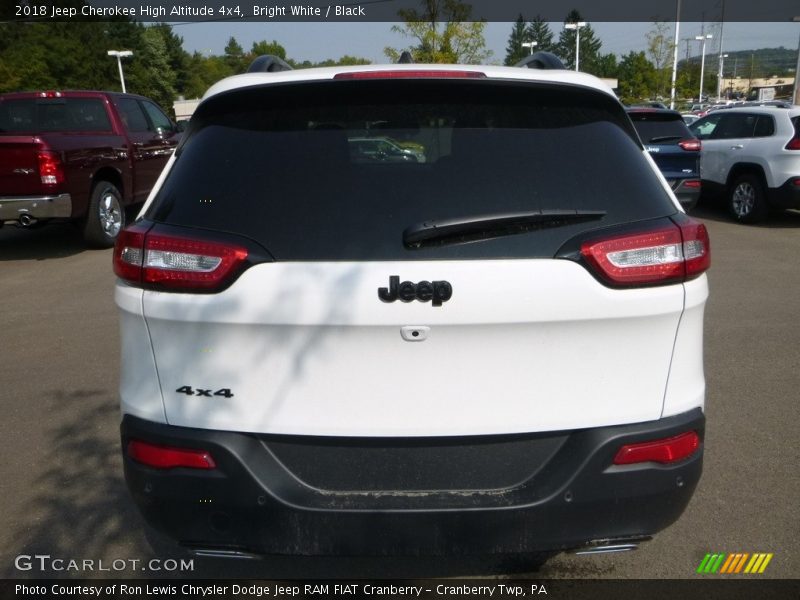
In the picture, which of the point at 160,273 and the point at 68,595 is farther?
the point at 68,595

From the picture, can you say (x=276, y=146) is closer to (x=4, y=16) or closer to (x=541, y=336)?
(x=541, y=336)

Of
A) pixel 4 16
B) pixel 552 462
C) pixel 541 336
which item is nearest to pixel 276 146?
pixel 541 336

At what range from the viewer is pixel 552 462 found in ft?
7.04

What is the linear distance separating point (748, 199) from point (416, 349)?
429 inches

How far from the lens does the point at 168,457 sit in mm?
2195

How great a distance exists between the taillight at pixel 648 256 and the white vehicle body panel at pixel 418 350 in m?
0.04

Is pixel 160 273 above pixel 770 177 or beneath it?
above

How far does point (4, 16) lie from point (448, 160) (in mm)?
→ 53644

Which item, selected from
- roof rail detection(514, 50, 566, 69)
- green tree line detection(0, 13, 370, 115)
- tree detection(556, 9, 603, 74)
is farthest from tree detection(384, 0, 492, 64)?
tree detection(556, 9, 603, 74)

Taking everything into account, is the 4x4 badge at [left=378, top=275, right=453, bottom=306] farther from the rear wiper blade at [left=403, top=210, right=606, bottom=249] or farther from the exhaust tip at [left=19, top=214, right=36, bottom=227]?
the exhaust tip at [left=19, top=214, right=36, bottom=227]

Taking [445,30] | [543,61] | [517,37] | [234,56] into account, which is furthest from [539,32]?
[543,61]

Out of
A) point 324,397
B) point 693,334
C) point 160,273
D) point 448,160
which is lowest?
point 324,397

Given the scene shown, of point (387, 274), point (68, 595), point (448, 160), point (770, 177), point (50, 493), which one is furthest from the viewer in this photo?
point (770, 177)

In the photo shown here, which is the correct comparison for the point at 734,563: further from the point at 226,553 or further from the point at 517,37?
the point at 517,37
